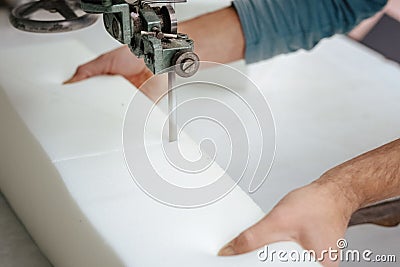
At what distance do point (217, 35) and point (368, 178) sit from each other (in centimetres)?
45

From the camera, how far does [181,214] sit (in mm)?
737

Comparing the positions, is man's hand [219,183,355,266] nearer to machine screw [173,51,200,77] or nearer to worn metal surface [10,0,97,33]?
machine screw [173,51,200,77]

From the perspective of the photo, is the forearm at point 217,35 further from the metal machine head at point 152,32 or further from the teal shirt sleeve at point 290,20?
the metal machine head at point 152,32

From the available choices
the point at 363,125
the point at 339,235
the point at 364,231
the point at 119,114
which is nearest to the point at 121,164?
the point at 119,114

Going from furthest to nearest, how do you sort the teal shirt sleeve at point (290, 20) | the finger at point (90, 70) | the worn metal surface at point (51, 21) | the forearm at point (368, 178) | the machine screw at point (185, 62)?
1. the teal shirt sleeve at point (290, 20)
2. the worn metal surface at point (51, 21)
3. the finger at point (90, 70)
4. the forearm at point (368, 178)
5. the machine screw at point (185, 62)

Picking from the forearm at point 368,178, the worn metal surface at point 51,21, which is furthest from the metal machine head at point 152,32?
the worn metal surface at point 51,21

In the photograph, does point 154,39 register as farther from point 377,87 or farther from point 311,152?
point 377,87

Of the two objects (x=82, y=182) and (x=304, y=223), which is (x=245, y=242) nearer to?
(x=304, y=223)

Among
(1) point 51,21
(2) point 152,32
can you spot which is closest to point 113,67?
(1) point 51,21

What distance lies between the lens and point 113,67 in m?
1.00

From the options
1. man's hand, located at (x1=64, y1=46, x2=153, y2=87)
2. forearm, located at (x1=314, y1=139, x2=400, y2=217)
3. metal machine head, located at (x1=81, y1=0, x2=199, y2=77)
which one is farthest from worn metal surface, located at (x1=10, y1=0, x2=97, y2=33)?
forearm, located at (x1=314, y1=139, x2=400, y2=217)

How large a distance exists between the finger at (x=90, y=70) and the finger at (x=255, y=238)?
0.40 meters

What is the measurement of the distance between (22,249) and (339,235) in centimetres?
42

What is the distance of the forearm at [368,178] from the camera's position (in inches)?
33.4
